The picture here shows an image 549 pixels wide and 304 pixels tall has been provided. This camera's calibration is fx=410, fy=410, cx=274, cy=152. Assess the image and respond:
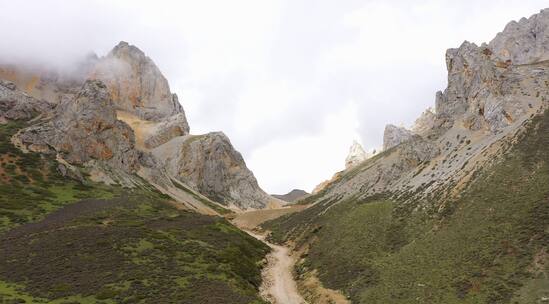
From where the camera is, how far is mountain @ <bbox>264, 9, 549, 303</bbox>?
4747cm

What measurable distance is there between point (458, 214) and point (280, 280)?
3104 cm

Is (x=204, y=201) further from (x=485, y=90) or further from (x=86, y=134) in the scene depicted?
(x=485, y=90)

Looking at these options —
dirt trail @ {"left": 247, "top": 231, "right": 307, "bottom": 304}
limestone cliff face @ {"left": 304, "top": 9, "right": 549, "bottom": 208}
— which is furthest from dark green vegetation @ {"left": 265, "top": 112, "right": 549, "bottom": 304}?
limestone cliff face @ {"left": 304, "top": 9, "right": 549, "bottom": 208}

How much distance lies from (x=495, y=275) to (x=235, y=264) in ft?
133

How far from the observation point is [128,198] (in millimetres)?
114625

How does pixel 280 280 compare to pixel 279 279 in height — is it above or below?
below

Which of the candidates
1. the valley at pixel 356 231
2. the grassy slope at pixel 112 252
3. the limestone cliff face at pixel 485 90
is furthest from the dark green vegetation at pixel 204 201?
the limestone cliff face at pixel 485 90

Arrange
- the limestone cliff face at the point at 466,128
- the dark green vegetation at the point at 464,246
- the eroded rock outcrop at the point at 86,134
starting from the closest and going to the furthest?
the dark green vegetation at the point at 464,246 < the limestone cliff face at the point at 466,128 < the eroded rock outcrop at the point at 86,134

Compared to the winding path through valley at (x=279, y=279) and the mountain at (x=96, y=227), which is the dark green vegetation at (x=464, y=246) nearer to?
the winding path through valley at (x=279, y=279)

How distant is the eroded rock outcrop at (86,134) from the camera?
476 feet

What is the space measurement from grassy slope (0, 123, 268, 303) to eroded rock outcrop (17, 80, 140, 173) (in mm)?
31129

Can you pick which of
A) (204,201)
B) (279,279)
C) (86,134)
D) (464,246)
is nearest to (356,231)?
(279,279)

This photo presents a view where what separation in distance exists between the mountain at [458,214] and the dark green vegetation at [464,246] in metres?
0.17

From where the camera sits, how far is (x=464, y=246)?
53875mm
